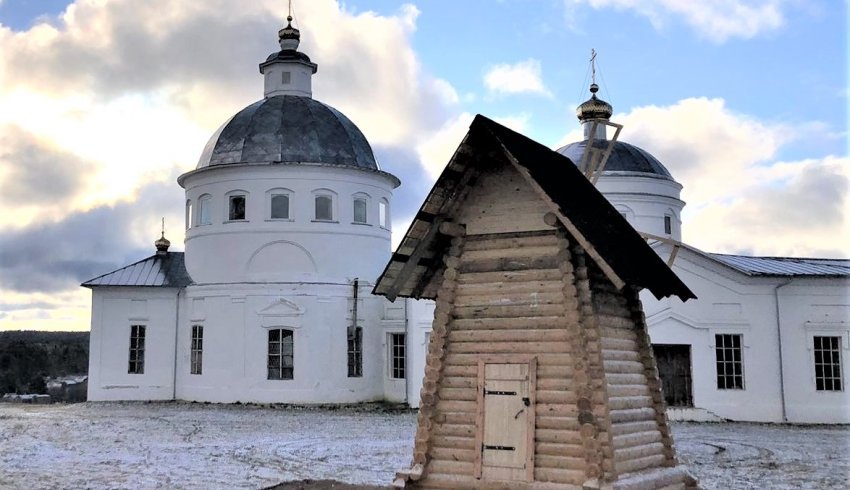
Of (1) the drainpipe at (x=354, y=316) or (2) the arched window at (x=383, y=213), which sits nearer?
(1) the drainpipe at (x=354, y=316)

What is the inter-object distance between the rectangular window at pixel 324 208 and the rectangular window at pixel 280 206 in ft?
3.14

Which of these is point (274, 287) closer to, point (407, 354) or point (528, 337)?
point (407, 354)

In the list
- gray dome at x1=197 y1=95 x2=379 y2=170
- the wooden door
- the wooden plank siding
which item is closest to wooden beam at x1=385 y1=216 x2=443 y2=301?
the wooden plank siding

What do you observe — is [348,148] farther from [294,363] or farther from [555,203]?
[555,203]

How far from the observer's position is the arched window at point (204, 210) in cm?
2716

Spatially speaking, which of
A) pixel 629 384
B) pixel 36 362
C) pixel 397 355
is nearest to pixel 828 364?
pixel 397 355

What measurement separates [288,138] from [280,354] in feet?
22.3

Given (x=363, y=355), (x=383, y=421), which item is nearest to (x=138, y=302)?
(x=363, y=355)

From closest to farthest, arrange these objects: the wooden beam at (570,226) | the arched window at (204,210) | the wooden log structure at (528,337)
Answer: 1. the wooden beam at (570,226)
2. the wooden log structure at (528,337)
3. the arched window at (204,210)

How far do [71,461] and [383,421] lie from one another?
8.41 m

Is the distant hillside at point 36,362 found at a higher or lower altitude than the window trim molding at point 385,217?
lower

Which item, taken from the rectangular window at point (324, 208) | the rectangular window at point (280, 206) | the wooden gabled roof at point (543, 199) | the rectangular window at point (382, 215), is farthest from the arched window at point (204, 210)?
the wooden gabled roof at point (543, 199)

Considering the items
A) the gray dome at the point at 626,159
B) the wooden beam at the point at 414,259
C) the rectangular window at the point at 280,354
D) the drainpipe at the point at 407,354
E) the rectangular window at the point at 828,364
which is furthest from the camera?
the gray dome at the point at 626,159

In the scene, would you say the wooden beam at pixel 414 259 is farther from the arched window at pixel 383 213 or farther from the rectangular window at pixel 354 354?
the arched window at pixel 383 213
